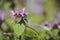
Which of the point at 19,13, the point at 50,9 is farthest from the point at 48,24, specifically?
the point at 19,13

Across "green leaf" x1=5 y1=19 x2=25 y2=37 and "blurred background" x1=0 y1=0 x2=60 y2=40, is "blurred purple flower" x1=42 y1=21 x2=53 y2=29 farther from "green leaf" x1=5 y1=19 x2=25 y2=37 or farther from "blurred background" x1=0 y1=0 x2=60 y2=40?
"green leaf" x1=5 y1=19 x2=25 y2=37

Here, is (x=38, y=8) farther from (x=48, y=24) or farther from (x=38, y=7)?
(x=48, y=24)

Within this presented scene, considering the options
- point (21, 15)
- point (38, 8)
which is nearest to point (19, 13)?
point (21, 15)

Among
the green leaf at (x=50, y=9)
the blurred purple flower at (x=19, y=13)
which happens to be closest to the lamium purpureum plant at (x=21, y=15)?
the blurred purple flower at (x=19, y=13)

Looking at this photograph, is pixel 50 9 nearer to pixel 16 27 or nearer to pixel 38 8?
pixel 38 8

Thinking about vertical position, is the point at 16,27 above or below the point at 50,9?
below

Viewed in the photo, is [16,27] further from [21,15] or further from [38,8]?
[38,8]

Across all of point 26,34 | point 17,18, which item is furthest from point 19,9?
point 26,34

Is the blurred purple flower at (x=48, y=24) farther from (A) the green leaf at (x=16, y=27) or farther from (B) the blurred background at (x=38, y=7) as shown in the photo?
(A) the green leaf at (x=16, y=27)
